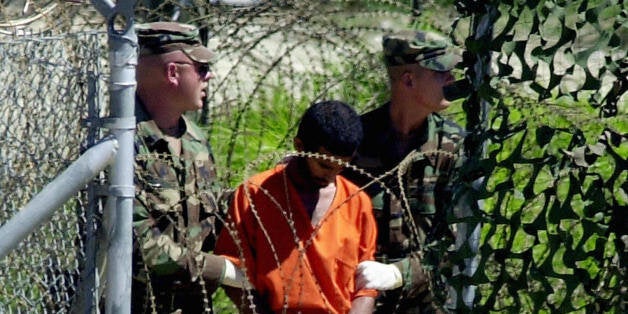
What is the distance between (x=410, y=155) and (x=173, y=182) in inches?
32.4

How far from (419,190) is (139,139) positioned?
1071 mm

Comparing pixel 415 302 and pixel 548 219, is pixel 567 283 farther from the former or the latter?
pixel 415 302

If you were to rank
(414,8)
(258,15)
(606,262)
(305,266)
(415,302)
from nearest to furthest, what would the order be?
(606,262) < (305,266) < (415,302) < (258,15) < (414,8)

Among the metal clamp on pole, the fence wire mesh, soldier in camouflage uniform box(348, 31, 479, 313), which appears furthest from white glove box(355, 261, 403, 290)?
the metal clamp on pole

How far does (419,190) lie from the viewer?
15.6 feet

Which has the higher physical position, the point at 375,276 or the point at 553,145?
the point at 553,145

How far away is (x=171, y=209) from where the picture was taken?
4160mm

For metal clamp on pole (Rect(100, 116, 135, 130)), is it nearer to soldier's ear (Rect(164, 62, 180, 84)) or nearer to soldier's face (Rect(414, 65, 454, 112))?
soldier's ear (Rect(164, 62, 180, 84))

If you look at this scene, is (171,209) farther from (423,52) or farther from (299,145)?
(423,52)

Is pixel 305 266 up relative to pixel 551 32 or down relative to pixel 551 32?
down

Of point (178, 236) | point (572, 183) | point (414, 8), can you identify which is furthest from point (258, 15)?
point (572, 183)

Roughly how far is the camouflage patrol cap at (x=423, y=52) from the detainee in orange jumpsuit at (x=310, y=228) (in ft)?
1.86

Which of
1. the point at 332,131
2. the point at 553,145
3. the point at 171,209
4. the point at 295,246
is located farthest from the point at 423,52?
the point at 553,145

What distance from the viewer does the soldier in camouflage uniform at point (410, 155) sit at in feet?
15.2
